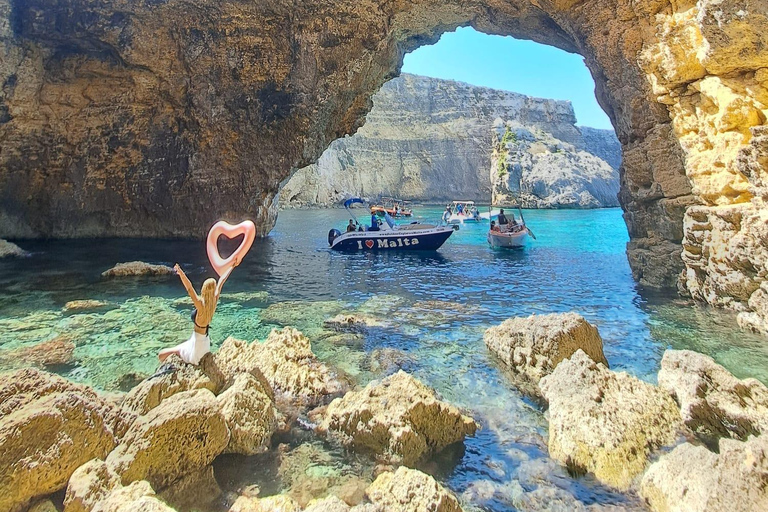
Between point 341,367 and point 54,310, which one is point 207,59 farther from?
point 341,367

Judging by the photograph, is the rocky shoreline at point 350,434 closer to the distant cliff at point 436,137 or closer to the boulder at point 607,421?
the boulder at point 607,421

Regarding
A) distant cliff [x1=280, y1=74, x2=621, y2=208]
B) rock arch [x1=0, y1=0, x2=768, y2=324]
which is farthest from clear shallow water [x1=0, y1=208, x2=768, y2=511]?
distant cliff [x1=280, y1=74, x2=621, y2=208]

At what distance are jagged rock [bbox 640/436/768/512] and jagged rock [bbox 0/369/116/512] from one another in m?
5.24

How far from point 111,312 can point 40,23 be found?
1784cm

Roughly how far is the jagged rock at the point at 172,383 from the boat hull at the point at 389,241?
1825 centimetres

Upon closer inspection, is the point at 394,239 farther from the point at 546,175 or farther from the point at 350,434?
the point at 546,175

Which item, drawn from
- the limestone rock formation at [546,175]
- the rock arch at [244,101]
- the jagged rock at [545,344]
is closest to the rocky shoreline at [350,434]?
the jagged rock at [545,344]

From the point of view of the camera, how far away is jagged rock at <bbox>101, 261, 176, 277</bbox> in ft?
50.7

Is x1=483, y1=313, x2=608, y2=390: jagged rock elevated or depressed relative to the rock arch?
depressed

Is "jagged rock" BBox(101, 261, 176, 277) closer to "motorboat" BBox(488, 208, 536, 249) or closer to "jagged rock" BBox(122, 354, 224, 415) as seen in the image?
"jagged rock" BBox(122, 354, 224, 415)

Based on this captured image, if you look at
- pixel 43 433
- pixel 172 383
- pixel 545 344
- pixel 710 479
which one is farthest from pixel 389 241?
pixel 710 479

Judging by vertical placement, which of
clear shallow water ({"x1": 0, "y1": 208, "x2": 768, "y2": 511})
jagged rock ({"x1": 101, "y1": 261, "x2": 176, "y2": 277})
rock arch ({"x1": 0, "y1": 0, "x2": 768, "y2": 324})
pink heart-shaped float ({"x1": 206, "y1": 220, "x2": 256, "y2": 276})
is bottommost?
clear shallow water ({"x1": 0, "y1": 208, "x2": 768, "y2": 511})

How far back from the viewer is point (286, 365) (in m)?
6.77

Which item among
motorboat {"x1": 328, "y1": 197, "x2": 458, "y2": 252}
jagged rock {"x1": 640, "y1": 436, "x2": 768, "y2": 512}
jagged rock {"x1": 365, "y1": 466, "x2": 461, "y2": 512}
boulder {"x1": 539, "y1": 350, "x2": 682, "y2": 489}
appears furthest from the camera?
motorboat {"x1": 328, "y1": 197, "x2": 458, "y2": 252}
